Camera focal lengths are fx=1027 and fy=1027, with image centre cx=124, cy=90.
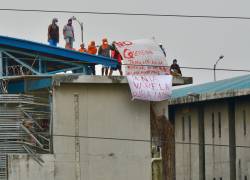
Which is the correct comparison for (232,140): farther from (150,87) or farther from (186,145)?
(150,87)

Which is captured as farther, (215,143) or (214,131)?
(214,131)

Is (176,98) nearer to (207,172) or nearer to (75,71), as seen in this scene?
(207,172)

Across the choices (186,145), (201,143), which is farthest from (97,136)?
(186,145)

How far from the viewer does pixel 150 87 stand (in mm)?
34406

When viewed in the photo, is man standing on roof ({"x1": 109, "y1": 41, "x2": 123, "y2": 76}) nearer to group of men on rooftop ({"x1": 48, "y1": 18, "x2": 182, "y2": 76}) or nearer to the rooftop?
group of men on rooftop ({"x1": 48, "y1": 18, "x2": 182, "y2": 76})

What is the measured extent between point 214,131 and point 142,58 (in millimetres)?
10671

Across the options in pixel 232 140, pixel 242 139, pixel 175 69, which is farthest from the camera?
pixel 232 140

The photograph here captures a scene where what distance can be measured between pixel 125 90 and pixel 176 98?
1319cm

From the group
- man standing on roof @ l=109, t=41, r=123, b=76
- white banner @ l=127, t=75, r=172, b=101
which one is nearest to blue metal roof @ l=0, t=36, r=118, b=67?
man standing on roof @ l=109, t=41, r=123, b=76

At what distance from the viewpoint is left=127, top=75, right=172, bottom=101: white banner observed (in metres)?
34.2

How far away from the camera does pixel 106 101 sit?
3450 centimetres

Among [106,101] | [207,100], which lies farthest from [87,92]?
[207,100]

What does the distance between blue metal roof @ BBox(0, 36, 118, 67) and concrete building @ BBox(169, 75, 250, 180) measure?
23.1ft

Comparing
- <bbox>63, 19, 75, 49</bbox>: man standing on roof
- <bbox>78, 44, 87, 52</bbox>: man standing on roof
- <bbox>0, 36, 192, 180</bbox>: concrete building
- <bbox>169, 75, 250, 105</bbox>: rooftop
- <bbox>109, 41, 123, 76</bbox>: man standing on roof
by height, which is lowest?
<bbox>0, 36, 192, 180</bbox>: concrete building
